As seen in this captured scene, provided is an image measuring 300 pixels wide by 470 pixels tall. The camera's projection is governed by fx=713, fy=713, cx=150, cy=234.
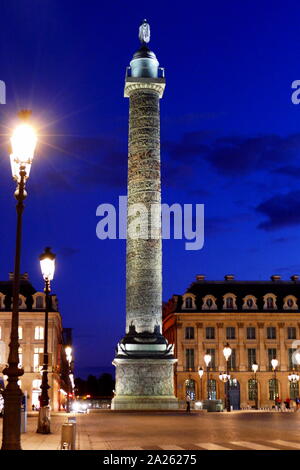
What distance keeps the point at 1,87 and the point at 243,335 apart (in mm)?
58369

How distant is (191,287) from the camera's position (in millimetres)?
81875

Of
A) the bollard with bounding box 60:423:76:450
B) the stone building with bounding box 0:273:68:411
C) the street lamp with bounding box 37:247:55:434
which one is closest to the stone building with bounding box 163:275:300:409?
the stone building with bounding box 0:273:68:411

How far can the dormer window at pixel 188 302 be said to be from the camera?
Result: 261 ft

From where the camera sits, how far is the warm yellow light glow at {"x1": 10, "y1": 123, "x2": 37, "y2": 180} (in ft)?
43.5

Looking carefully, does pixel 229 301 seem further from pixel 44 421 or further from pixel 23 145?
pixel 23 145

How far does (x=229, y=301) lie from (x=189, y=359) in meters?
8.14

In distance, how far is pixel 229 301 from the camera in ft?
264

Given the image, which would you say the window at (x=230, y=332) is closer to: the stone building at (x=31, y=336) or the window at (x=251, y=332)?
the window at (x=251, y=332)

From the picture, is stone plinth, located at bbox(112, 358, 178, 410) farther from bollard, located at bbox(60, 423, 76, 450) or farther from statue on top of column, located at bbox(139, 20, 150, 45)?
bollard, located at bbox(60, 423, 76, 450)

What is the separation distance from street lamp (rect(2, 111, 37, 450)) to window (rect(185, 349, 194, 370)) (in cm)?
6571

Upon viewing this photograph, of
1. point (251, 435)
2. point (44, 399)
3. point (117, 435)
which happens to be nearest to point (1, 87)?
point (44, 399)

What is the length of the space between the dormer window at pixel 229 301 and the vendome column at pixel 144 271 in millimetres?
35396

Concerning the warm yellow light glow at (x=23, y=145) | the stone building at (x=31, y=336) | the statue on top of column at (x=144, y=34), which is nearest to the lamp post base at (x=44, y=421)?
the warm yellow light glow at (x=23, y=145)

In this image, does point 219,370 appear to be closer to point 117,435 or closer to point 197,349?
point 197,349
